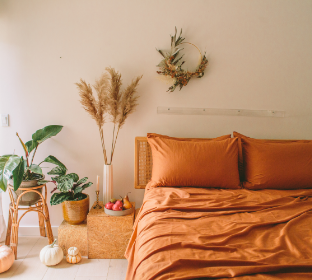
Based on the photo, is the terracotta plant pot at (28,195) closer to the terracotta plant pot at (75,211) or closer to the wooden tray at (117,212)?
the terracotta plant pot at (75,211)

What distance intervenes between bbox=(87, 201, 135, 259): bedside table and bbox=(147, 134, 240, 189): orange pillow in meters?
0.44

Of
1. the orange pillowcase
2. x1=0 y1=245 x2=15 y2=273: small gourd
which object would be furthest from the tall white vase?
the orange pillowcase

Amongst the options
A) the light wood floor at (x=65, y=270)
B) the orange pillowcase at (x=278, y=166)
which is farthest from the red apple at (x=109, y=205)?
the orange pillowcase at (x=278, y=166)

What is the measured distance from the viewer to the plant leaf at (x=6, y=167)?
1.72 meters

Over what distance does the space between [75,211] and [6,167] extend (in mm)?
636

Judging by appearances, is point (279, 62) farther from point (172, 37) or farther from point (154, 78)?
point (154, 78)

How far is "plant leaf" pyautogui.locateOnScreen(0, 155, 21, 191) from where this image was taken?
5.64ft

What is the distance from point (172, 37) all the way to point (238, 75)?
741 mm

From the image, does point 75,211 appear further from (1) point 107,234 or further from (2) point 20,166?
(2) point 20,166

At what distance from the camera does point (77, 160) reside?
7.64 feet

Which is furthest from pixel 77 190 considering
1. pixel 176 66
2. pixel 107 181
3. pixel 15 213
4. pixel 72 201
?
pixel 176 66

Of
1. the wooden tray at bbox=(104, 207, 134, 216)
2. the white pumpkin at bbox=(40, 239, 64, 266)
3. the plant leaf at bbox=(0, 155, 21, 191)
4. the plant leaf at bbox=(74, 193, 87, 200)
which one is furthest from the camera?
the plant leaf at bbox=(74, 193, 87, 200)

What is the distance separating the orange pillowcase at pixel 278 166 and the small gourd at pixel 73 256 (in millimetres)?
1503

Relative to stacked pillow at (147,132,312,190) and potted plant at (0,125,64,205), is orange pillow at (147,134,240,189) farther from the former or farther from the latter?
potted plant at (0,125,64,205)
